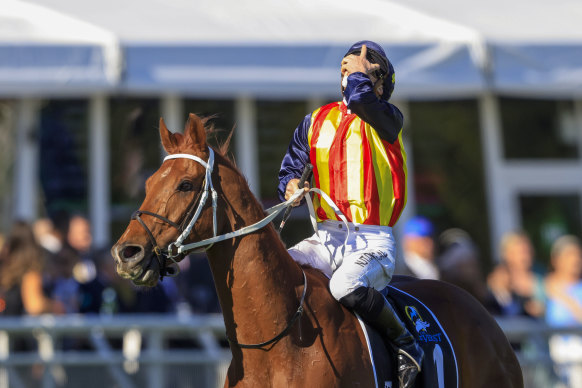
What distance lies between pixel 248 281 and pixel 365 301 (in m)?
0.57

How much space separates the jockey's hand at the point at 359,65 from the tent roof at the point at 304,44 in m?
5.04

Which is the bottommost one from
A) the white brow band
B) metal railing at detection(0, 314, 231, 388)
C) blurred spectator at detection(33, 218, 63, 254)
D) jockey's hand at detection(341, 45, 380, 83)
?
metal railing at detection(0, 314, 231, 388)

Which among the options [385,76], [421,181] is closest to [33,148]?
[421,181]

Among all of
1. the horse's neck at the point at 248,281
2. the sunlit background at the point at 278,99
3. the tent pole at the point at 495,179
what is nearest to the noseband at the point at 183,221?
the horse's neck at the point at 248,281

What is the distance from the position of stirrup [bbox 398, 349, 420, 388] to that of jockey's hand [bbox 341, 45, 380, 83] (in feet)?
4.55

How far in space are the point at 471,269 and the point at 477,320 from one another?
313 centimetres

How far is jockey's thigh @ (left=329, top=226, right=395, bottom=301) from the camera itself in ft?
14.1

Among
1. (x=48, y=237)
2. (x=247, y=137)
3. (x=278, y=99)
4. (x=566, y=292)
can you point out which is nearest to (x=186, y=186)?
(x=48, y=237)

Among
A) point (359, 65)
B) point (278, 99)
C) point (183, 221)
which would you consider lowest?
point (183, 221)

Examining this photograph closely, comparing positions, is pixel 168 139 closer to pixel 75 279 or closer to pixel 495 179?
pixel 75 279

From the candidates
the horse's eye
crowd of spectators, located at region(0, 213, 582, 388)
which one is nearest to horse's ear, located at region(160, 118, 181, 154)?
the horse's eye

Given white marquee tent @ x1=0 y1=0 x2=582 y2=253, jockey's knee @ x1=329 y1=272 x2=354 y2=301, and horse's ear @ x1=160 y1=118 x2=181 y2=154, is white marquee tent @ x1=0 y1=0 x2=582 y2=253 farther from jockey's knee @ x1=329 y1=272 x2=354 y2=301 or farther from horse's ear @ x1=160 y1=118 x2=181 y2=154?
jockey's knee @ x1=329 y1=272 x2=354 y2=301

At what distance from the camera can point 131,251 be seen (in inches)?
154

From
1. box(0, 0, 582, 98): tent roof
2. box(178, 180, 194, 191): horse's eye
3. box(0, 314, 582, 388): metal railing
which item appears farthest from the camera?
box(0, 0, 582, 98): tent roof
